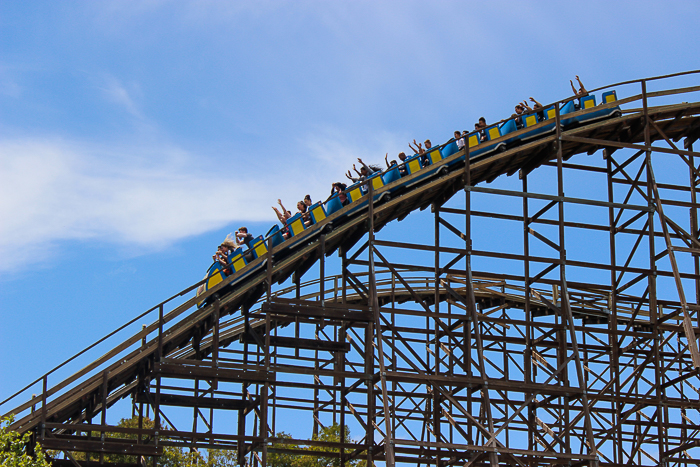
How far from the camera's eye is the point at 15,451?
1770cm

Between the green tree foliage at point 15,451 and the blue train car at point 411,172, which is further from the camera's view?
the blue train car at point 411,172

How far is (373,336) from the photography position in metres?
20.7

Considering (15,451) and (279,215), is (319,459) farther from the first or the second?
(15,451)

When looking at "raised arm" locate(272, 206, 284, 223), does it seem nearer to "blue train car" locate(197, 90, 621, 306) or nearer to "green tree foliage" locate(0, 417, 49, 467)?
"blue train car" locate(197, 90, 621, 306)

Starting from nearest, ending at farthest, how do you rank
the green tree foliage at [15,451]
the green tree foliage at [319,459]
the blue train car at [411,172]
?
the green tree foliage at [15,451] < the blue train car at [411,172] < the green tree foliage at [319,459]

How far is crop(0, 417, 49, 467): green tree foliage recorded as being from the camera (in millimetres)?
16875

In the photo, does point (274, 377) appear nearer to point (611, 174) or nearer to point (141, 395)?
point (141, 395)

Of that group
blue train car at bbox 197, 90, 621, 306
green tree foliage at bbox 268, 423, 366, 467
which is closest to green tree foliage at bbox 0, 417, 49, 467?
blue train car at bbox 197, 90, 621, 306

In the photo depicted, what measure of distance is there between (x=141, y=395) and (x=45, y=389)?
2500 millimetres

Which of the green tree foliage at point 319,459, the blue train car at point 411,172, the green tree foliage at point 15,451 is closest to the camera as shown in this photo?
the green tree foliage at point 15,451

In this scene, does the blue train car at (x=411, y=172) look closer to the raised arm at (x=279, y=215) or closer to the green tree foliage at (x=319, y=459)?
the raised arm at (x=279, y=215)

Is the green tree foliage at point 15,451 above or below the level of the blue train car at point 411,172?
below

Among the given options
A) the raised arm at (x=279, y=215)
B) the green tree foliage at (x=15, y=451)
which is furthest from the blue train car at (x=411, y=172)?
the green tree foliage at (x=15, y=451)

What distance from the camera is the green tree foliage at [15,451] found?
16875 millimetres
